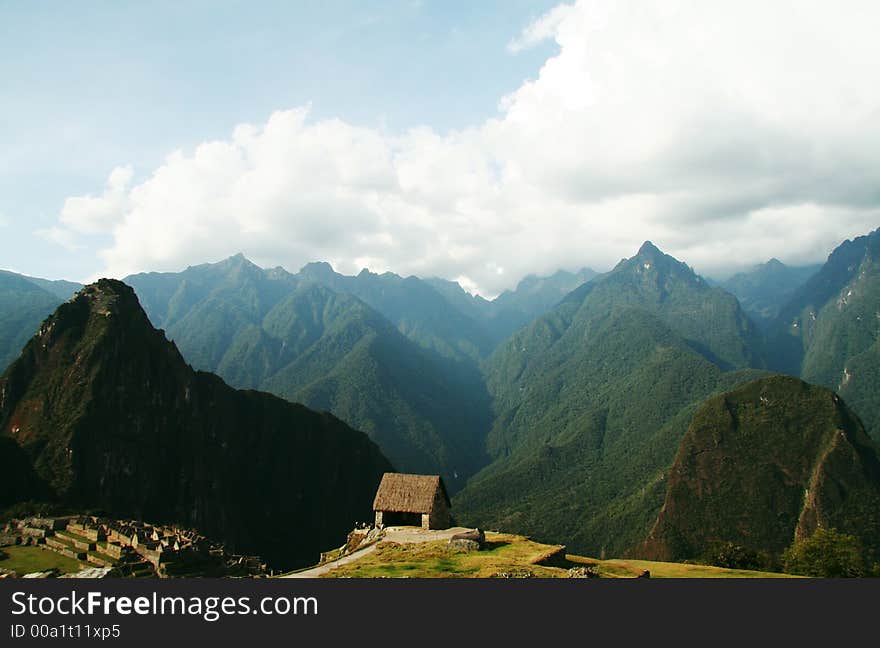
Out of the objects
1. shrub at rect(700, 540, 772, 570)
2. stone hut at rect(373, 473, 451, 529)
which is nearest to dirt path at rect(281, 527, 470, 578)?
stone hut at rect(373, 473, 451, 529)

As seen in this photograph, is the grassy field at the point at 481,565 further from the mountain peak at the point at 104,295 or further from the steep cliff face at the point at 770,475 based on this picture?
the mountain peak at the point at 104,295

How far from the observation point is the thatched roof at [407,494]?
162 ft

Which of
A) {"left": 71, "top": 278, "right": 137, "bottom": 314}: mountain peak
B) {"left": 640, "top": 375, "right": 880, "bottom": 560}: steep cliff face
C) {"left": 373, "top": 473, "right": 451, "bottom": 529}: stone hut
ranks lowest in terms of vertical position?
{"left": 640, "top": 375, "right": 880, "bottom": 560}: steep cliff face

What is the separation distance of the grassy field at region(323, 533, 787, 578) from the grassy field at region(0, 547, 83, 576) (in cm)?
2868

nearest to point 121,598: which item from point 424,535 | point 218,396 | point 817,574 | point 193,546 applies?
point 424,535

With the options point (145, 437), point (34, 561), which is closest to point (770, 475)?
point (145, 437)

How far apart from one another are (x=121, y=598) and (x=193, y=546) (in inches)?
1542

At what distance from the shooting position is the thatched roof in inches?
1944

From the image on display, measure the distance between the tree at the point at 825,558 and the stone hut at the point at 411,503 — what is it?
101 ft

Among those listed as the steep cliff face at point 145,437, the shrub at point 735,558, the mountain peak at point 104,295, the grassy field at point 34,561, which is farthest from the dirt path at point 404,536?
the mountain peak at point 104,295

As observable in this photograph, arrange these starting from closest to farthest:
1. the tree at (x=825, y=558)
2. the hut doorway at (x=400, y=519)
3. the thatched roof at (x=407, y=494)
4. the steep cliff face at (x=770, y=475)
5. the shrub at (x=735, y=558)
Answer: the tree at (x=825, y=558)
the thatched roof at (x=407, y=494)
the hut doorway at (x=400, y=519)
the shrub at (x=735, y=558)
the steep cliff face at (x=770, y=475)

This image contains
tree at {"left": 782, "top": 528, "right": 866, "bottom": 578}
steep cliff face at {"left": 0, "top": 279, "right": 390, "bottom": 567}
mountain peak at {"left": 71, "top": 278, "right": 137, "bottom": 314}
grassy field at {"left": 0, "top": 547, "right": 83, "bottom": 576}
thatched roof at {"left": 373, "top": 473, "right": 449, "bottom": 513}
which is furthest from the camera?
mountain peak at {"left": 71, "top": 278, "right": 137, "bottom": 314}

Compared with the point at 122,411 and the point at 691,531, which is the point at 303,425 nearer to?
the point at 122,411

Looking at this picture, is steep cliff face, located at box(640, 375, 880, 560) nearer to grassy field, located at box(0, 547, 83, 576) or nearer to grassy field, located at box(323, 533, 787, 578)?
grassy field, located at box(323, 533, 787, 578)
